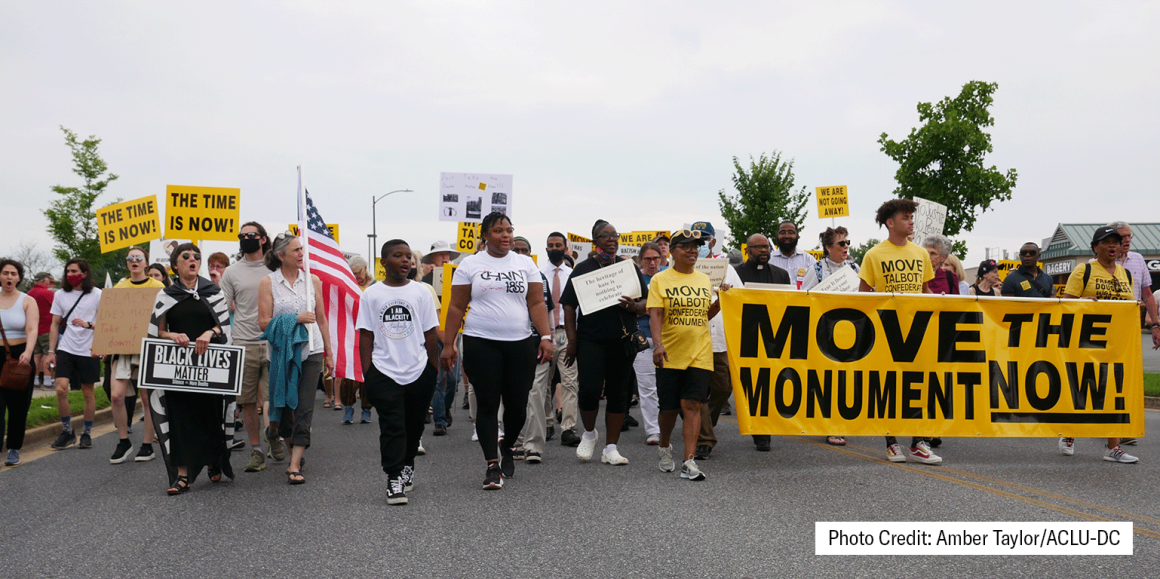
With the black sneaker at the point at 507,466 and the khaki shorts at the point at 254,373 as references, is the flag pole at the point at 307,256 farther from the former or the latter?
the black sneaker at the point at 507,466

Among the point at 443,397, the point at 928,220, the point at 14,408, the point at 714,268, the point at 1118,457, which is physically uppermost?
the point at 928,220

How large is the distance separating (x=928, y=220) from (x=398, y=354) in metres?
7.53

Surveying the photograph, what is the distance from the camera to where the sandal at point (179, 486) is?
20.7 feet

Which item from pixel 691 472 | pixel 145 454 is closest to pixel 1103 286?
pixel 691 472

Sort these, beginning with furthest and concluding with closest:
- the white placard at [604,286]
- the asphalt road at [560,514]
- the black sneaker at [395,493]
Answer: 1. the white placard at [604,286]
2. the black sneaker at [395,493]
3. the asphalt road at [560,514]

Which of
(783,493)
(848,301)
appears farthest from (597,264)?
(783,493)

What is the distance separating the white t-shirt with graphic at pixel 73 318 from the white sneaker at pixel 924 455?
8.34 m

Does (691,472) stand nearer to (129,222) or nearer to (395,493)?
(395,493)

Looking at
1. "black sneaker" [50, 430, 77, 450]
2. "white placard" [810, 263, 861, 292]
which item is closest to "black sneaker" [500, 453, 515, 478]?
"white placard" [810, 263, 861, 292]

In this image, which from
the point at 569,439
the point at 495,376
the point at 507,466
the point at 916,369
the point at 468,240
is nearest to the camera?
the point at 495,376

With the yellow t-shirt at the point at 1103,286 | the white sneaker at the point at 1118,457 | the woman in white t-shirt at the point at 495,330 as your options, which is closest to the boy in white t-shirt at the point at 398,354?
the woman in white t-shirt at the point at 495,330

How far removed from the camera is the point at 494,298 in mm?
6457

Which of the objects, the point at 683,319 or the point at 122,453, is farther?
the point at 122,453

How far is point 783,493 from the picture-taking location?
5.96 meters
